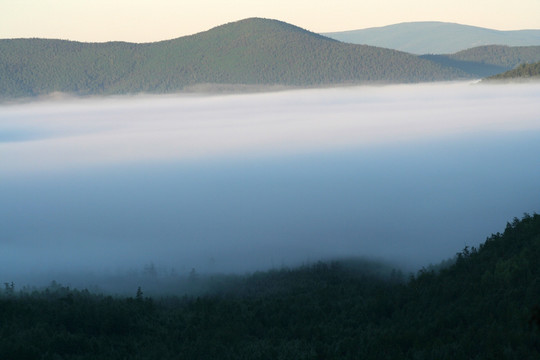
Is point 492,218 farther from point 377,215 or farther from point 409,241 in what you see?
point 377,215

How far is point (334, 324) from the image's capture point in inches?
1321

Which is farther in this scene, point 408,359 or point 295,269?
point 295,269

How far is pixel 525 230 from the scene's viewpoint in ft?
134

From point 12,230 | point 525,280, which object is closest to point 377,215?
point 12,230

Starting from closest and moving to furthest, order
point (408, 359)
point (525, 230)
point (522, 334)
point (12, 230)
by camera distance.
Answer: point (522, 334) → point (408, 359) → point (525, 230) → point (12, 230)

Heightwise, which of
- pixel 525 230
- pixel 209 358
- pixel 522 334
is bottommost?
pixel 209 358

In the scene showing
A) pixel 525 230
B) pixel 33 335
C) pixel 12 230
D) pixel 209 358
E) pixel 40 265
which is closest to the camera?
pixel 209 358

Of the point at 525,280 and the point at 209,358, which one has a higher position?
the point at 525,280

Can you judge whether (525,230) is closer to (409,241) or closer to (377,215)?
(409,241)

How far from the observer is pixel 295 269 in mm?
110062

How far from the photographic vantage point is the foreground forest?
69.8 ft

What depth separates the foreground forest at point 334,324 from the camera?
69.8 feet

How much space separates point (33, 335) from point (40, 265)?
114m

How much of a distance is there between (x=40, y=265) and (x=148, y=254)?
22.5 m
